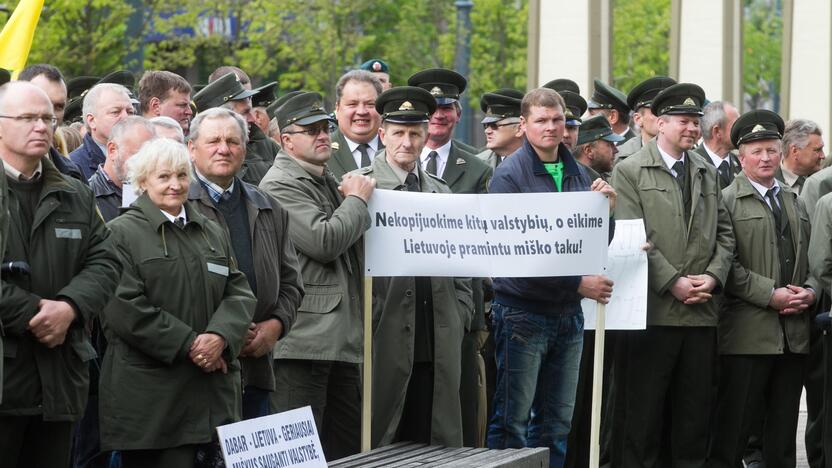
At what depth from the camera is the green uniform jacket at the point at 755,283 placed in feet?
33.5

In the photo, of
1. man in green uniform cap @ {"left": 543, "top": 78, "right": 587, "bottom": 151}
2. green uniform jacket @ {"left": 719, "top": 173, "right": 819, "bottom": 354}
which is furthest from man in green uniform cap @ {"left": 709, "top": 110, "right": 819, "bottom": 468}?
man in green uniform cap @ {"left": 543, "top": 78, "right": 587, "bottom": 151}

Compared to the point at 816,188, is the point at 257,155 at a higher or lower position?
higher

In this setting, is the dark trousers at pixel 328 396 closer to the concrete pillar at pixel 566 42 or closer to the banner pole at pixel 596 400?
the banner pole at pixel 596 400

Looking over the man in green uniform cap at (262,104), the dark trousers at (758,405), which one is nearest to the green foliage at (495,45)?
the man in green uniform cap at (262,104)

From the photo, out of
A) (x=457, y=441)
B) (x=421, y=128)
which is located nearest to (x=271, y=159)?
(x=421, y=128)

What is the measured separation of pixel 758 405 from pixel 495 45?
1423 inches

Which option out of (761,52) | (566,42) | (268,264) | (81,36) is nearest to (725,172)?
(268,264)

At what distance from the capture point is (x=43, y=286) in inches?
273

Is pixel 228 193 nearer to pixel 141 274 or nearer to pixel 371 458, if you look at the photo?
pixel 141 274

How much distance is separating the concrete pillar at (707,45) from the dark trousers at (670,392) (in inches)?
613

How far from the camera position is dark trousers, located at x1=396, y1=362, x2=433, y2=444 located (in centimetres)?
904

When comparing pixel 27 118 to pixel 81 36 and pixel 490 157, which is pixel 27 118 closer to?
pixel 490 157

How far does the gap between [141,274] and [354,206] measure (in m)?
1.59

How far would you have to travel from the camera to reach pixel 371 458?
809 centimetres
